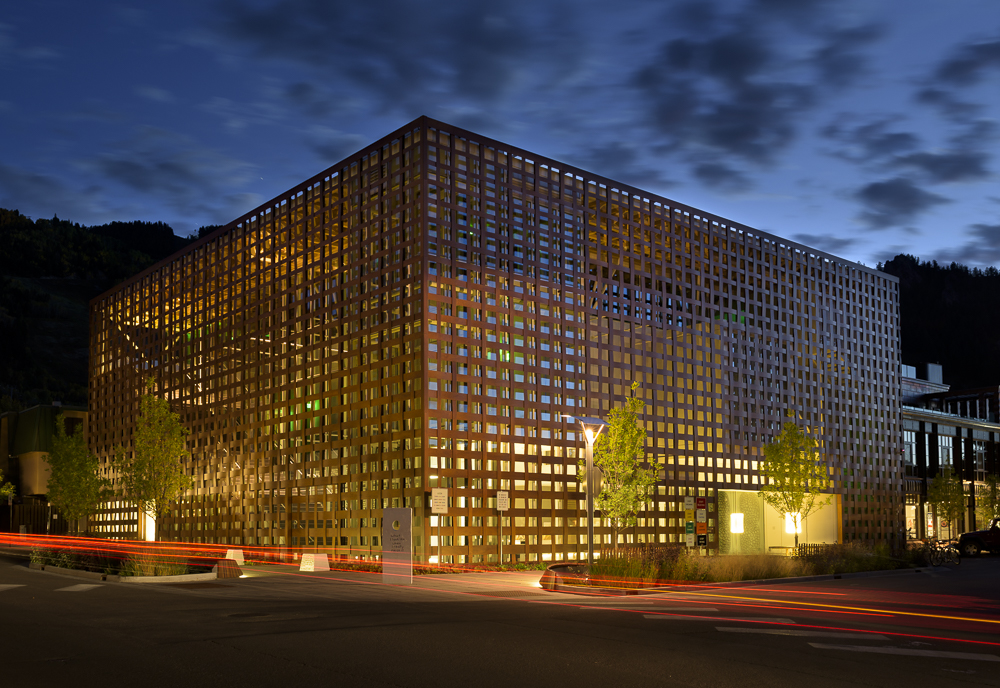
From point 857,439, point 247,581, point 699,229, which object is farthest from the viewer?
point 857,439

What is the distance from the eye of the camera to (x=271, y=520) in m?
53.3

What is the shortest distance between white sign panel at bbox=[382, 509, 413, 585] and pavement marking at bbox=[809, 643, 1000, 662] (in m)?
19.2

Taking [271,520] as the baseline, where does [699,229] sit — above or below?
above

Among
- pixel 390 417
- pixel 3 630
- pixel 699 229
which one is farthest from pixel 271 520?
pixel 3 630

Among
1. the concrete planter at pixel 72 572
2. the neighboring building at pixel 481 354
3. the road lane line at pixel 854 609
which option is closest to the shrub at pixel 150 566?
the concrete planter at pixel 72 572

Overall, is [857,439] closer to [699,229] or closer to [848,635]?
[699,229]

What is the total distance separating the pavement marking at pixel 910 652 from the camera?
44.9 feet

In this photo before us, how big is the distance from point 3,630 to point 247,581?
15.1m

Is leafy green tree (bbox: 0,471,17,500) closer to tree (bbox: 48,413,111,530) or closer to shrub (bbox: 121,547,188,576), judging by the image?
tree (bbox: 48,413,111,530)

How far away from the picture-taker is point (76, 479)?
7131 cm

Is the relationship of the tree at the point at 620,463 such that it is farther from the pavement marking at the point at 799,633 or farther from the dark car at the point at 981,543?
the dark car at the point at 981,543

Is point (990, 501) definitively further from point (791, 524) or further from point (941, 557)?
point (941, 557)

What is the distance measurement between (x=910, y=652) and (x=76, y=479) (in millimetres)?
69543

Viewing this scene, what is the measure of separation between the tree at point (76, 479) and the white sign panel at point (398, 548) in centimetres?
4794
